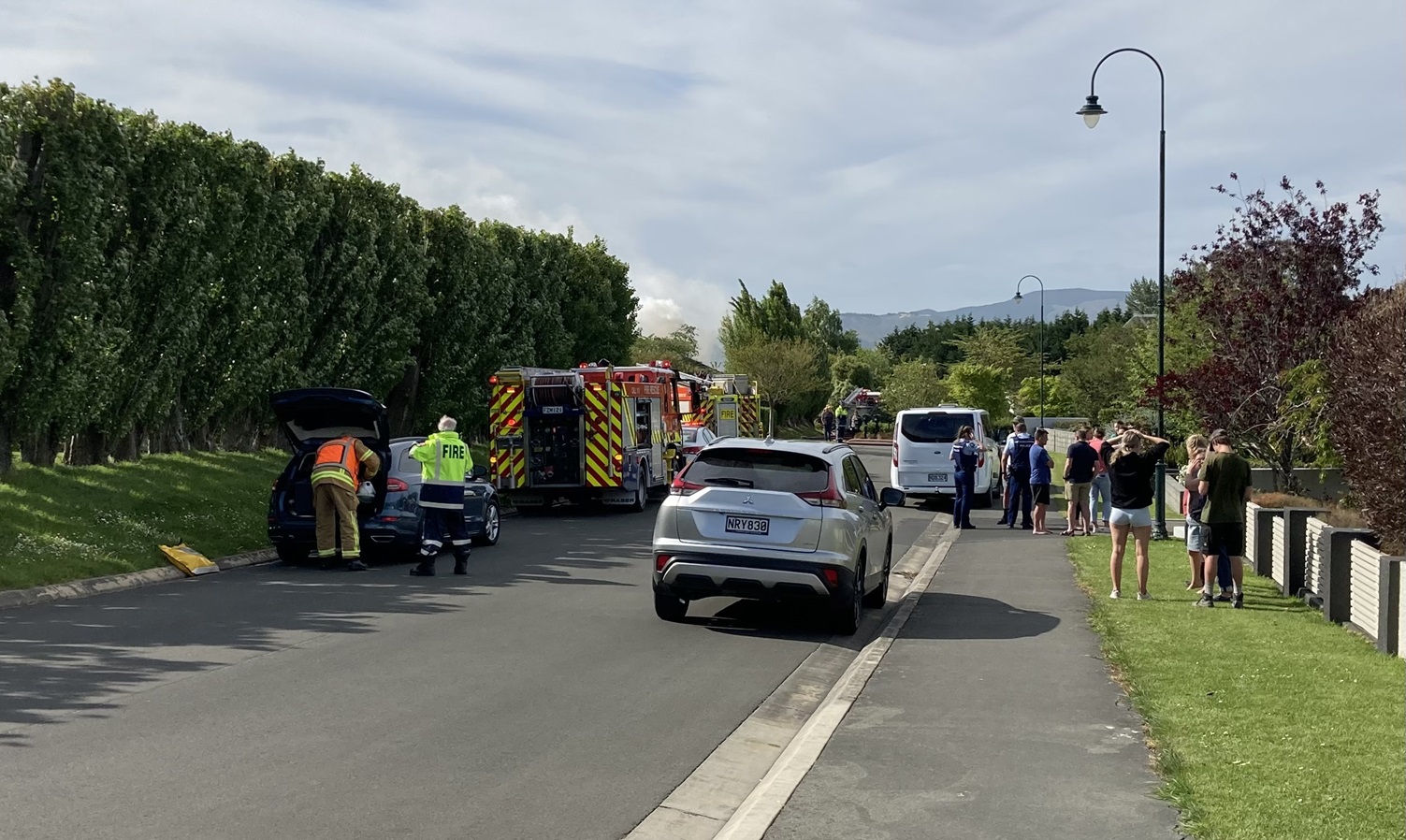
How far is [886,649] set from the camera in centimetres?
1069

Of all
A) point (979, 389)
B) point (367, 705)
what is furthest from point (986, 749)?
point (979, 389)

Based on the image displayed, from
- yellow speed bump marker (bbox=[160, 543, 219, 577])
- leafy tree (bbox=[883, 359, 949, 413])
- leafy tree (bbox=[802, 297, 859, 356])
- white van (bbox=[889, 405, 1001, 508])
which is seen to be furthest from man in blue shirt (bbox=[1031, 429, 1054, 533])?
leafy tree (bbox=[802, 297, 859, 356])

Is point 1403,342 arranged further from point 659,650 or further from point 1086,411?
point 1086,411

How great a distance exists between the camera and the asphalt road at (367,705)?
5875mm

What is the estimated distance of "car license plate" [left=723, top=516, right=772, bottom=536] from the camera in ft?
36.9

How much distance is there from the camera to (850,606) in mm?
11422

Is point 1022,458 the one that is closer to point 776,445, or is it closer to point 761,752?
point 776,445

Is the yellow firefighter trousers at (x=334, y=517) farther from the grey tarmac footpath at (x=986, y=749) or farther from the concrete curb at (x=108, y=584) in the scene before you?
the grey tarmac footpath at (x=986, y=749)

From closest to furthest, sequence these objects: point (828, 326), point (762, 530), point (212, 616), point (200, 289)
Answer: point (762, 530), point (212, 616), point (200, 289), point (828, 326)

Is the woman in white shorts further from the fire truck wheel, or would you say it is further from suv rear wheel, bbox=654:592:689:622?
the fire truck wheel

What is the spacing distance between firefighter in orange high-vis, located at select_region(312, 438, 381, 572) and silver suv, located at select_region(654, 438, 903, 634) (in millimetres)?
5117

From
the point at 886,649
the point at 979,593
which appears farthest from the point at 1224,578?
the point at 886,649

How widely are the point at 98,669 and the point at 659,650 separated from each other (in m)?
4.01

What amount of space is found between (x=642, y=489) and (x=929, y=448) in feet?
19.1
